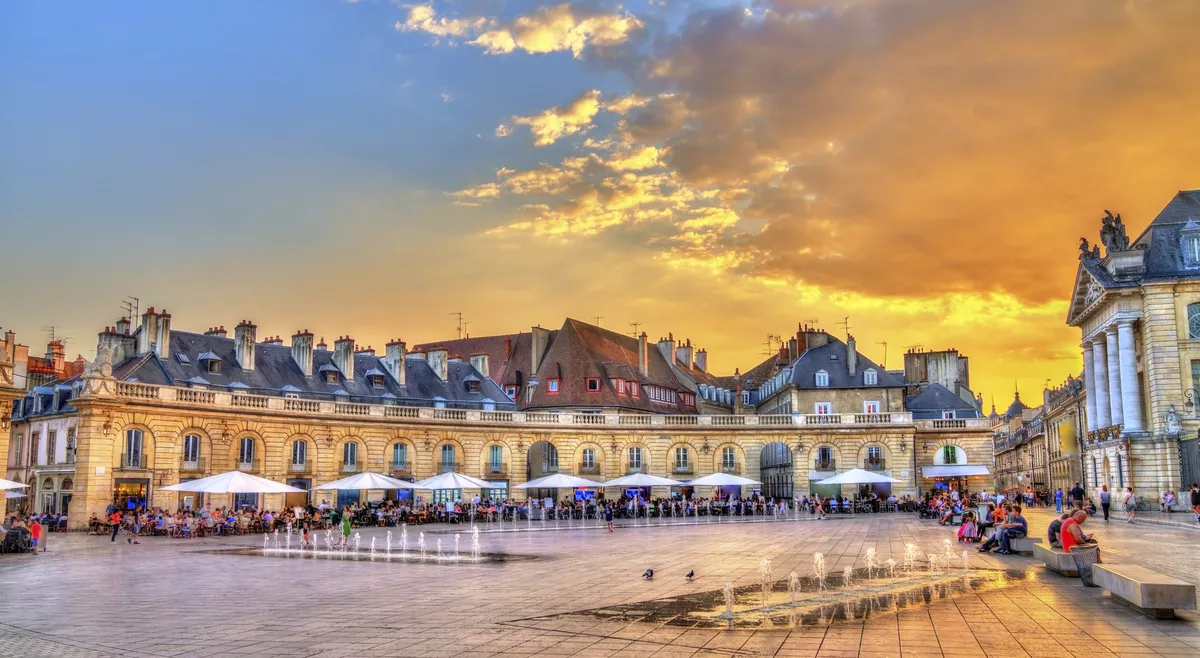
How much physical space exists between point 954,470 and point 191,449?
39794 millimetres

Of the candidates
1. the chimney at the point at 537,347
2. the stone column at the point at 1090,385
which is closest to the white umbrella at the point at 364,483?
the chimney at the point at 537,347

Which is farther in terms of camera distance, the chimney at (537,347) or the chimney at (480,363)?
the chimney at (537,347)

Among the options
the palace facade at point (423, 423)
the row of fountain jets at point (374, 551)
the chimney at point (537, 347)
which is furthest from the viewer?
the chimney at point (537, 347)

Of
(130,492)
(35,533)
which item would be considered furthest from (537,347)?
(35,533)

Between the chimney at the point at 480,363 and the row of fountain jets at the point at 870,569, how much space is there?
42.0 m

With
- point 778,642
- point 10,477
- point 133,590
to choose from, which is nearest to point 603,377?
point 10,477

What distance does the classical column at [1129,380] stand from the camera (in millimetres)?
46688

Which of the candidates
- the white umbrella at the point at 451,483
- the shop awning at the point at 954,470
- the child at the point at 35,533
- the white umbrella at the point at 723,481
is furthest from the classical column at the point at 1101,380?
the child at the point at 35,533

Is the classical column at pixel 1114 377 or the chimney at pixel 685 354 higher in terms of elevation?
the chimney at pixel 685 354

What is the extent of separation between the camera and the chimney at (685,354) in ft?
258

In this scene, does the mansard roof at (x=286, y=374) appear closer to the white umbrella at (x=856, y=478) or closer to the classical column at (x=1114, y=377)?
the white umbrella at (x=856, y=478)

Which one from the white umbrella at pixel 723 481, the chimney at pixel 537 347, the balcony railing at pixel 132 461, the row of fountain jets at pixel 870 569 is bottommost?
the row of fountain jets at pixel 870 569

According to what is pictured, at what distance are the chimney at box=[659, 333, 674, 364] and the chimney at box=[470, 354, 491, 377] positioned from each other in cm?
1689

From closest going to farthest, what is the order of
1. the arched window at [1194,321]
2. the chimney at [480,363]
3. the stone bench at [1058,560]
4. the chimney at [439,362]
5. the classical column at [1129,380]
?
the stone bench at [1058,560]
the arched window at [1194,321]
the classical column at [1129,380]
the chimney at [439,362]
the chimney at [480,363]
